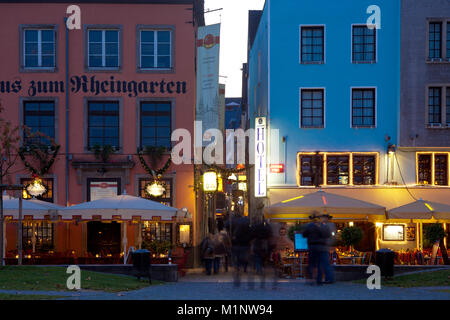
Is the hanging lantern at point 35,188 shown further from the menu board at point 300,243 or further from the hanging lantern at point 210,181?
the menu board at point 300,243

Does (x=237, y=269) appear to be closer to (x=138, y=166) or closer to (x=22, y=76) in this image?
(x=138, y=166)

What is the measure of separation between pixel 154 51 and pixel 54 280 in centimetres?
1319

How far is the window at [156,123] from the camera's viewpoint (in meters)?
26.4

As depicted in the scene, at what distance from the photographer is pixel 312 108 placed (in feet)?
90.2

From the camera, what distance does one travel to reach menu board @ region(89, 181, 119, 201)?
26141mm

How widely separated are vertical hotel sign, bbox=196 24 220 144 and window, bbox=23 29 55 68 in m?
5.96

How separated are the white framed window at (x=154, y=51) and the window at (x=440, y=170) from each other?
1162cm

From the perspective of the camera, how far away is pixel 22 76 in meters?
26.2

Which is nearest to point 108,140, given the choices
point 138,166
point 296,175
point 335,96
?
point 138,166

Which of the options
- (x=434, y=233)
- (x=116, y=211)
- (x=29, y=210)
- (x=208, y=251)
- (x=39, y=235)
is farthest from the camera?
(x=39, y=235)

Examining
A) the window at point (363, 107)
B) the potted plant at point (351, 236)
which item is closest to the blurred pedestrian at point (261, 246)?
the potted plant at point (351, 236)

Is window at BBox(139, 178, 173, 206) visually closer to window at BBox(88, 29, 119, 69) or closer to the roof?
window at BBox(88, 29, 119, 69)

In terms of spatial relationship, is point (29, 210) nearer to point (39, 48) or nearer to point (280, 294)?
point (39, 48)

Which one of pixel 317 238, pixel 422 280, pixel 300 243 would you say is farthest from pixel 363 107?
pixel 317 238
